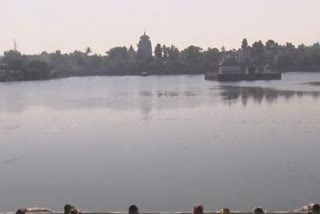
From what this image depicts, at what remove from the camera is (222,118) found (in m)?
47.6

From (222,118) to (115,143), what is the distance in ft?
52.8

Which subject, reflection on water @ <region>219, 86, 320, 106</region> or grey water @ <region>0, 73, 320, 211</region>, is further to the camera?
reflection on water @ <region>219, 86, 320, 106</region>

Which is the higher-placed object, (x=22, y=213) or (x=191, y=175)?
(x=22, y=213)

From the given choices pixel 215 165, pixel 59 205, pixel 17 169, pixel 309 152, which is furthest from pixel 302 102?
pixel 59 205

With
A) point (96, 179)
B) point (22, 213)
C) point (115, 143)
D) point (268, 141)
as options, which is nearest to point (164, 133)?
point (115, 143)

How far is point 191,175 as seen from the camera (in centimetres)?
2411

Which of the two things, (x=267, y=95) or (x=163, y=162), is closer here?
(x=163, y=162)

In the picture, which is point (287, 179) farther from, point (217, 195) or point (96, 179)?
point (96, 179)

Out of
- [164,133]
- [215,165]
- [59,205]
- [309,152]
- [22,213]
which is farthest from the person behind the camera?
[164,133]

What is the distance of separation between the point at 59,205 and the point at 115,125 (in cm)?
2470

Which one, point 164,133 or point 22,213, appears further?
point 164,133

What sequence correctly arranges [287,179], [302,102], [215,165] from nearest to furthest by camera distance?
[287,179], [215,165], [302,102]

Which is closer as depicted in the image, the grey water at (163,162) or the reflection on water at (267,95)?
the grey water at (163,162)

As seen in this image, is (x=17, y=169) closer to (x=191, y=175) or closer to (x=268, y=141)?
(x=191, y=175)
